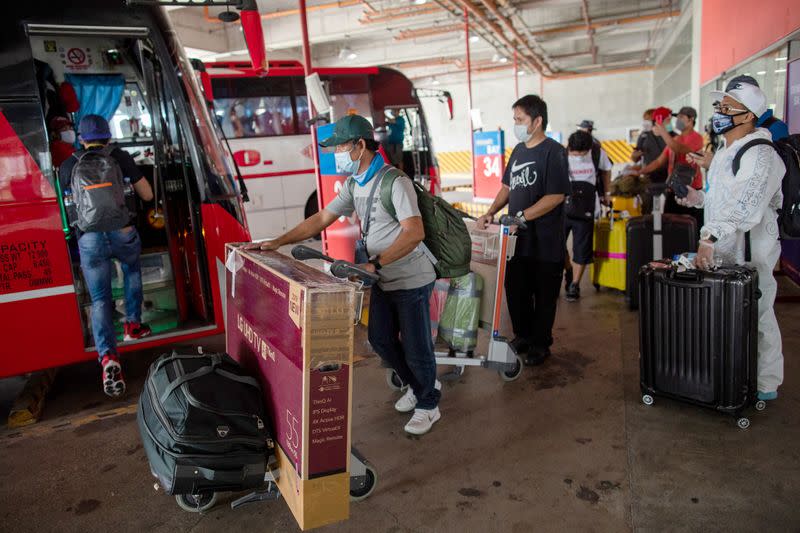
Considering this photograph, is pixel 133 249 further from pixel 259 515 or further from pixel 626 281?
pixel 626 281

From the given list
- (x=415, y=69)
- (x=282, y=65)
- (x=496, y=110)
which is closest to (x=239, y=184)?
(x=282, y=65)

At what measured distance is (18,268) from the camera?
3.95m

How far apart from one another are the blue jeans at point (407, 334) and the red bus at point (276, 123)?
288 inches

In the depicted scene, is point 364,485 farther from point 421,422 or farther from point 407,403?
point 407,403

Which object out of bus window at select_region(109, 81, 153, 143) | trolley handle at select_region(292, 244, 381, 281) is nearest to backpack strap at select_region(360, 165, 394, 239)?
trolley handle at select_region(292, 244, 381, 281)

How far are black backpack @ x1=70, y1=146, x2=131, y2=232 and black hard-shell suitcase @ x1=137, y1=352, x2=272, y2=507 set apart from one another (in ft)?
6.17

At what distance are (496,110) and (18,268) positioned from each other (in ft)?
87.9

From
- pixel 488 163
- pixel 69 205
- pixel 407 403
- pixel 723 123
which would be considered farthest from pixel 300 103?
pixel 723 123

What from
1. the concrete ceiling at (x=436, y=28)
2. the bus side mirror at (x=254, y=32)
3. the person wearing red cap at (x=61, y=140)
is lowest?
the person wearing red cap at (x=61, y=140)

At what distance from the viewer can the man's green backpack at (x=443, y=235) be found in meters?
3.24

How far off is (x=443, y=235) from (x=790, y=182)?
6.20 ft

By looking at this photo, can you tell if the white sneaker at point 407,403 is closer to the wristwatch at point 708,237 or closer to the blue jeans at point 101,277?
the wristwatch at point 708,237

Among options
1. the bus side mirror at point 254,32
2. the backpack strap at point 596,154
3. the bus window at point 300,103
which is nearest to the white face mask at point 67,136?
the bus side mirror at point 254,32

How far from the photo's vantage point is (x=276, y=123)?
10.3 m
